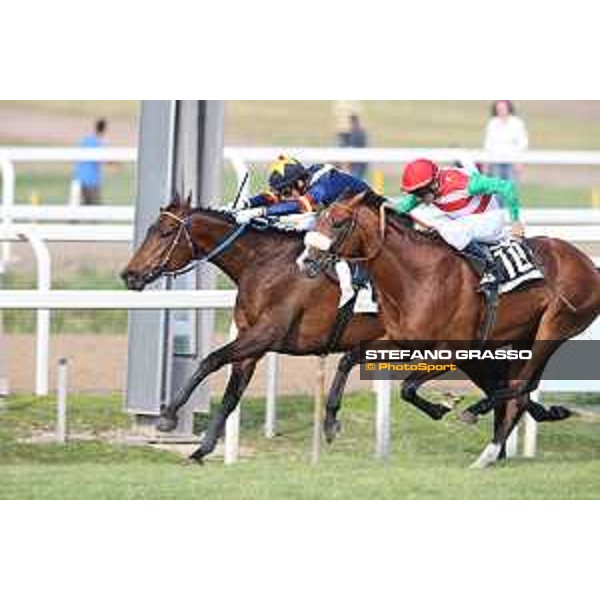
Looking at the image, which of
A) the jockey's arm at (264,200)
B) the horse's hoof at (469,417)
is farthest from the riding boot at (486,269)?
the jockey's arm at (264,200)

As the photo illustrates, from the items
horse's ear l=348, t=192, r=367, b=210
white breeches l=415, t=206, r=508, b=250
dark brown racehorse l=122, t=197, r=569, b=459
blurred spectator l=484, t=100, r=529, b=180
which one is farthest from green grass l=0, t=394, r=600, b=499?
blurred spectator l=484, t=100, r=529, b=180

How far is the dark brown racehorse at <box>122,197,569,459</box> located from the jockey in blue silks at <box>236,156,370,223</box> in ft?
0.41

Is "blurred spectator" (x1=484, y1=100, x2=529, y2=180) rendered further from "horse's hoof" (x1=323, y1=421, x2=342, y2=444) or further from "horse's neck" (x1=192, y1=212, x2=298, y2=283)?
"horse's hoof" (x1=323, y1=421, x2=342, y2=444)

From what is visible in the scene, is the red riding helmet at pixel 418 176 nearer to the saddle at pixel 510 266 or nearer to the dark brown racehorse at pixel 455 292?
the dark brown racehorse at pixel 455 292

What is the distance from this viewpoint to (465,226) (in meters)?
10.5

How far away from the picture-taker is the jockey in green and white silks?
10.4m

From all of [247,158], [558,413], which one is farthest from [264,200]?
[247,158]

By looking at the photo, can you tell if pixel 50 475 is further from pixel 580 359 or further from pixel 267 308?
pixel 580 359

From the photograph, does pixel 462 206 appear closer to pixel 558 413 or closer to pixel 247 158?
pixel 558 413

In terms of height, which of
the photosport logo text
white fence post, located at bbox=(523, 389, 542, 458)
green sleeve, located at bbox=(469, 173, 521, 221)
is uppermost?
green sleeve, located at bbox=(469, 173, 521, 221)

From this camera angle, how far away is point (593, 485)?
9.60m

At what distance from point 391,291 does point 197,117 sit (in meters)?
2.08

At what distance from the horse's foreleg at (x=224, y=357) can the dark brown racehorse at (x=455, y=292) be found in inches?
20.7

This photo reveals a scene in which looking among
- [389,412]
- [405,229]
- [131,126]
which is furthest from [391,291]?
[131,126]
